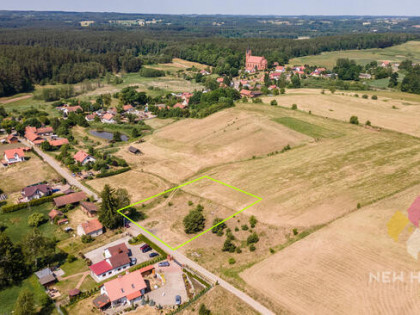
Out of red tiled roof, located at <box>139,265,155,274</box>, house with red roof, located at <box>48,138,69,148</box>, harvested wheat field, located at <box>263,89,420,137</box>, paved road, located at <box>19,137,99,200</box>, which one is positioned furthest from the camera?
harvested wheat field, located at <box>263,89,420,137</box>

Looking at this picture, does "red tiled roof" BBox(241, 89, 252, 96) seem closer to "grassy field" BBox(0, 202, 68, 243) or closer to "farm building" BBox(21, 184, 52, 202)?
"farm building" BBox(21, 184, 52, 202)

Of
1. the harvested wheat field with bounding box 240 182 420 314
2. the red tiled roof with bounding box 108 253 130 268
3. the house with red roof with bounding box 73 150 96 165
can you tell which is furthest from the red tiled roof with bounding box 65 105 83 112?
the harvested wheat field with bounding box 240 182 420 314

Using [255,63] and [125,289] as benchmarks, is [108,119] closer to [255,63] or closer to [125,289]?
[125,289]

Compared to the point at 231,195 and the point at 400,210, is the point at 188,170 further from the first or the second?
the point at 400,210

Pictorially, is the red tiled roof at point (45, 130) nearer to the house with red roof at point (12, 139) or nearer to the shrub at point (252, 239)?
the house with red roof at point (12, 139)

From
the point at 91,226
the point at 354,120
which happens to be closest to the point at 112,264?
the point at 91,226
